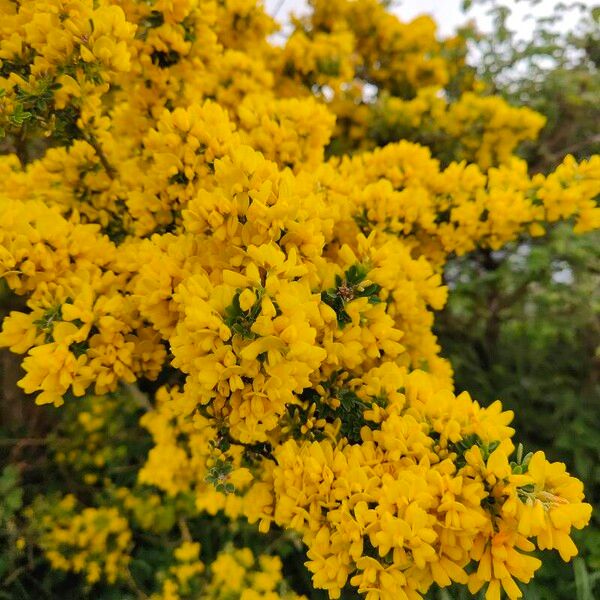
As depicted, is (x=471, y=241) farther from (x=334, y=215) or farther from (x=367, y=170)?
(x=334, y=215)

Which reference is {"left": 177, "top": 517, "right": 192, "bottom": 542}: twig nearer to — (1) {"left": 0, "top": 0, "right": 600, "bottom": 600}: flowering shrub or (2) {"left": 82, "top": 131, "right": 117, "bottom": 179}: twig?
(1) {"left": 0, "top": 0, "right": 600, "bottom": 600}: flowering shrub

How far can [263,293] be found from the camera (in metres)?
1.07

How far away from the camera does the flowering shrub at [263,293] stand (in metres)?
1.06

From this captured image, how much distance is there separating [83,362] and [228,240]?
0.49 metres

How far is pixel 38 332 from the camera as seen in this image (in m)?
1.37

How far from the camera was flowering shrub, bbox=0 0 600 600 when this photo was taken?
3.49 ft

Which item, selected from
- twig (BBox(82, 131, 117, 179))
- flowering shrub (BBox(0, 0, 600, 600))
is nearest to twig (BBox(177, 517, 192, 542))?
flowering shrub (BBox(0, 0, 600, 600))

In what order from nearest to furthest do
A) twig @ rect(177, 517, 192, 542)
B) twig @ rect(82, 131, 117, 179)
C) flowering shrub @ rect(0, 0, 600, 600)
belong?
flowering shrub @ rect(0, 0, 600, 600) < twig @ rect(82, 131, 117, 179) < twig @ rect(177, 517, 192, 542)

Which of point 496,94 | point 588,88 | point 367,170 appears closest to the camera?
point 367,170

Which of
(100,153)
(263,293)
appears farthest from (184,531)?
(263,293)

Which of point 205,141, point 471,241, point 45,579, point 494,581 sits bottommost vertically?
point 45,579

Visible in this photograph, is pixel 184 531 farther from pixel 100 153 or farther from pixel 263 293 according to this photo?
pixel 263 293

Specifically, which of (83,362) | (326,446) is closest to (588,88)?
(326,446)

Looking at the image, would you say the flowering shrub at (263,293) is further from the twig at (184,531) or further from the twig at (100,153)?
the twig at (184,531)
